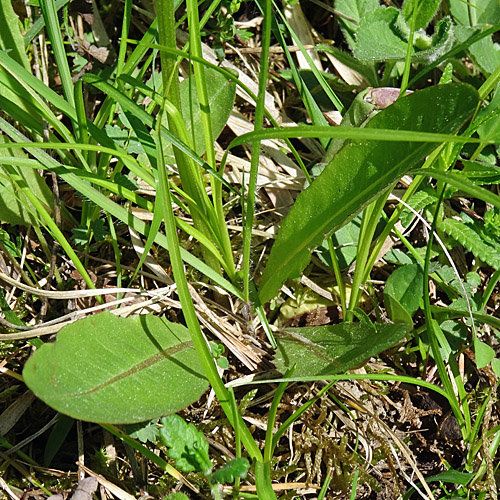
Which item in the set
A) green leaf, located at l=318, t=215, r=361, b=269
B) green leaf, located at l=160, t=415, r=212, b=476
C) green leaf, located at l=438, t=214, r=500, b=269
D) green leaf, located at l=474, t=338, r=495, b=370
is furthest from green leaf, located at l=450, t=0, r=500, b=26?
green leaf, located at l=160, t=415, r=212, b=476

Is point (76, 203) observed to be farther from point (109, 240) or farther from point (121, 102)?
point (121, 102)

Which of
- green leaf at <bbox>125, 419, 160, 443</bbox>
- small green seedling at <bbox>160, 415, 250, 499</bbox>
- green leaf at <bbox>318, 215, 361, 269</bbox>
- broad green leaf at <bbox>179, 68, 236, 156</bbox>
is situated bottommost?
green leaf at <bbox>125, 419, 160, 443</bbox>

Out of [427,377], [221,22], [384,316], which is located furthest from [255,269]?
[221,22]

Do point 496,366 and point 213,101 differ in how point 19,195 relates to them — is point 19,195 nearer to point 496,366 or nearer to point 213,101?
point 213,101

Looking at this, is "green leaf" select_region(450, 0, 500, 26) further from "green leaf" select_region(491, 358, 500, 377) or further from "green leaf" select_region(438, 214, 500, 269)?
"green leaf" select_region(491, 358, 500, 377)

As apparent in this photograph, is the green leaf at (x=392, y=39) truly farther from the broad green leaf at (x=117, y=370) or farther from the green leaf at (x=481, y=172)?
the broad green leaf at (x=117, y=370)

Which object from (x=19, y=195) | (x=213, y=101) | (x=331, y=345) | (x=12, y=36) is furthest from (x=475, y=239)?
(x=12, y=36)

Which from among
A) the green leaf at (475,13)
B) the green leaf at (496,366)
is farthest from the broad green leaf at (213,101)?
the green leaf at (496,366)
